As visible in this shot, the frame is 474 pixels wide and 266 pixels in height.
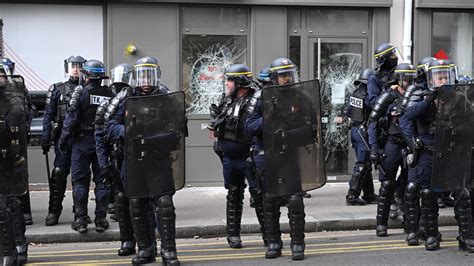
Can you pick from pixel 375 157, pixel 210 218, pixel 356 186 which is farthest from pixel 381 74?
pixel 210 218

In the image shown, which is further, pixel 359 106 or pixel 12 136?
pixel 359 106

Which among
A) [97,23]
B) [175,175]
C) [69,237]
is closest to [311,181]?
[175,175]

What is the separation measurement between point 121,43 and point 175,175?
5.10 m

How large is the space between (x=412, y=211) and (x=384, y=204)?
450 millimetres

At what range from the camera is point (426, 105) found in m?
6.82

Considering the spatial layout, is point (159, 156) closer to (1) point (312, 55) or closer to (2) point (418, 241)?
(2) point (418, 241)

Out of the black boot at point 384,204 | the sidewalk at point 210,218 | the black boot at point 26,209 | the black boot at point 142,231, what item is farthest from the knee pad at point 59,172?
the black boot at point 384,204

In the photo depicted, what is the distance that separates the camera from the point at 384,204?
779 cm

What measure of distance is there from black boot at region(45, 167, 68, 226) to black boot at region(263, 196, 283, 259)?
9.45 ft

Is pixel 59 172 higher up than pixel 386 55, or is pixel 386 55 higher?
pixel 386 55

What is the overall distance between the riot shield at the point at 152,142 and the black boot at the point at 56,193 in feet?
7.89

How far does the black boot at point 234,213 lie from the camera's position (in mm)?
7223

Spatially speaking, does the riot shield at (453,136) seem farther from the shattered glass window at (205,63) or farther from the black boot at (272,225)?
the shattered glass window at (205,63)

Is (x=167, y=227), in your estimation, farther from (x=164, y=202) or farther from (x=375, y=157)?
(x=375, y=157)
